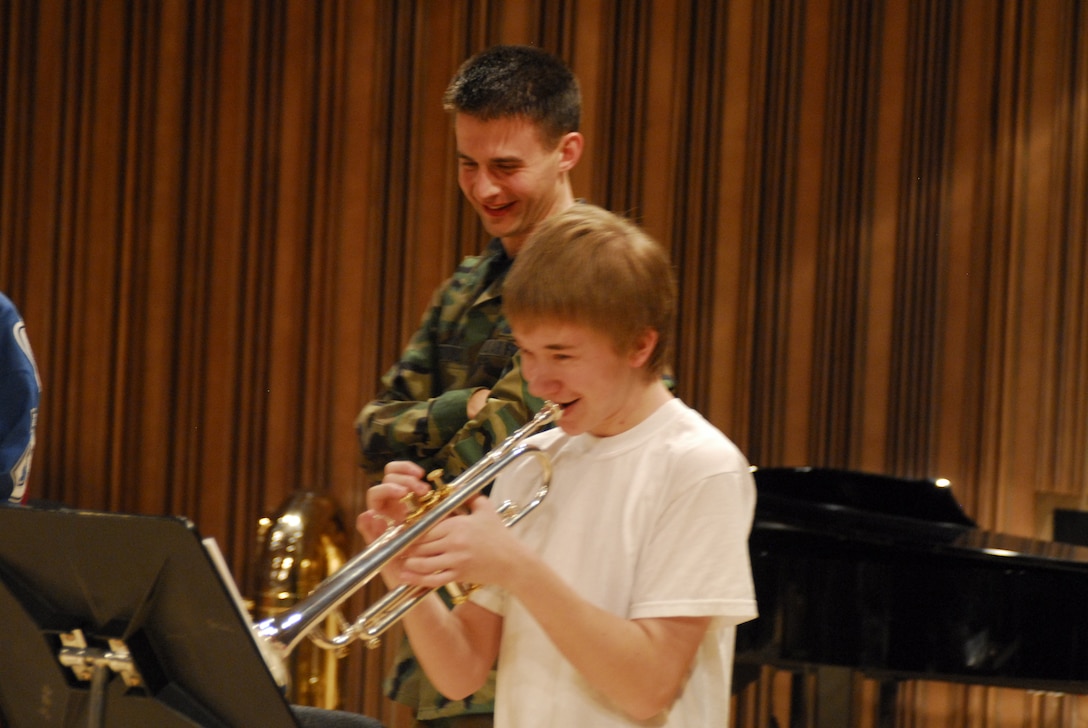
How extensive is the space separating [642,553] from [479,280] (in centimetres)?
87

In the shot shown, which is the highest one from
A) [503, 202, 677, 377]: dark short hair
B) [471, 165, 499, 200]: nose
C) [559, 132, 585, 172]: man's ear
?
[559, 132, 585, 172]: man's ear

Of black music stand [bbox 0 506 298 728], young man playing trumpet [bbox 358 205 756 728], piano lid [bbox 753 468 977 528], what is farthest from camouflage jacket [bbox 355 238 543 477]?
piano lid [bbox 753 468 977 528]

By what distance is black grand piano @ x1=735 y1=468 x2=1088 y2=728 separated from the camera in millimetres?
3035

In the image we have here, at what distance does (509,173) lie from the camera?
224 cm

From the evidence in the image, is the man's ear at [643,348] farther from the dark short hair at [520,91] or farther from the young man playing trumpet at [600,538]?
the dark short hair at [520,91]

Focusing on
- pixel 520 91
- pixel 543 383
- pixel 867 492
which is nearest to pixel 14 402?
pixel 520 91

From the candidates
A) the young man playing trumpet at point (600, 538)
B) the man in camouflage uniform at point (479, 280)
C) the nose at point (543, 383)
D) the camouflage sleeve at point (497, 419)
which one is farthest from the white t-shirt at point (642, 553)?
the man in camouflage uniform at point (479, 280)

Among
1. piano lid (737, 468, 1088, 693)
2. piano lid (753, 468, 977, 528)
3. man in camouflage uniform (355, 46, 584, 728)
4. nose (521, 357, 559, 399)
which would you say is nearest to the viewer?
nose (521, 357, 559, 399)

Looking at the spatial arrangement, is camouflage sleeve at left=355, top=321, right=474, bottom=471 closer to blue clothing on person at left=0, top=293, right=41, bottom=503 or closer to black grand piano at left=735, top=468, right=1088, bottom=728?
blue clothing on person at left=0, top=293, right=41, bottom=503

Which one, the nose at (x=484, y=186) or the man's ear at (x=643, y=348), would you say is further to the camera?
the nose at (x=484, y=186)

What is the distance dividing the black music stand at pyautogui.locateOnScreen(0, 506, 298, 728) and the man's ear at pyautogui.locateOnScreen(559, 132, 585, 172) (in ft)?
4.02

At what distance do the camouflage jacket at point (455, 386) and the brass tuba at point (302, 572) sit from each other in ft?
7.03

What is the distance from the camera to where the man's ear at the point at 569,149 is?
7.57ft

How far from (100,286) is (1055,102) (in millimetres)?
3736
